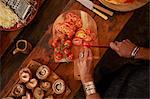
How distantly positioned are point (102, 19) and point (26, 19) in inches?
16.4

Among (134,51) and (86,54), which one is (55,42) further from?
Answer: (134,51)

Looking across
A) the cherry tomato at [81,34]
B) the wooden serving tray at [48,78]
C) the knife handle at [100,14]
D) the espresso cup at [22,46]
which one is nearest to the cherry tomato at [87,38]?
the cherry tomato at [81,34]

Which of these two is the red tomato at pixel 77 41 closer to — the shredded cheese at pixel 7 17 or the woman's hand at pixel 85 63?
the woman's hand at pixel 85 63

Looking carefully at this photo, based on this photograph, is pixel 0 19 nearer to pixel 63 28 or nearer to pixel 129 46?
pixel 63 28

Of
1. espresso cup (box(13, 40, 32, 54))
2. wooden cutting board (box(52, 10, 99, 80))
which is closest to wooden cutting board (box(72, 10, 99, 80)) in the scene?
wooden cutting board (box(52, 10, 99, 80))

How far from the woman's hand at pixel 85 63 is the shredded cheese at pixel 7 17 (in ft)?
1.41

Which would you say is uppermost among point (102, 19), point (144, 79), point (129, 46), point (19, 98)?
point (102, 19)

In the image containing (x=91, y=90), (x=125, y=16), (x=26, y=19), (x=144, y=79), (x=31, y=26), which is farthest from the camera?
(x=31, y=26)

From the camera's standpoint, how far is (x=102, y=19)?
182cm

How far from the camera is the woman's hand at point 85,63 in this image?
5.68 feet

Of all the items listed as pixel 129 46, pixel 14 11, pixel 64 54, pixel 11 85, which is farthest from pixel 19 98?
pixel 129 46

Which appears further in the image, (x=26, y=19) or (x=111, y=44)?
(x=26, y=19)

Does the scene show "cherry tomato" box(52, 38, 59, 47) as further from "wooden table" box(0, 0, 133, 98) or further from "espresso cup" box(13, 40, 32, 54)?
"espresso cup" box(13, 40, 32, 54)

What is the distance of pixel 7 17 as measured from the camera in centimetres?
194
